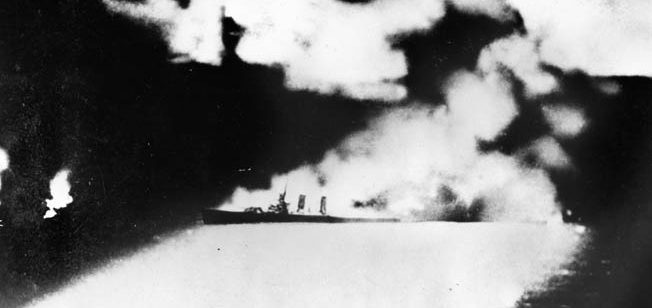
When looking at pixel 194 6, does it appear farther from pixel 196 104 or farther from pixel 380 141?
pixel 380 141

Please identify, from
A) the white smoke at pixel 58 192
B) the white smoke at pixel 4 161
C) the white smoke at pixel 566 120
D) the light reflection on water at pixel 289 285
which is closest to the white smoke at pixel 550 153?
the white smoke at pixel 566 120

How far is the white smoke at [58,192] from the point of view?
675 centimetres

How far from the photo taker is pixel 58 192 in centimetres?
677

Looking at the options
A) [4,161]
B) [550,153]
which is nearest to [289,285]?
[550,153]

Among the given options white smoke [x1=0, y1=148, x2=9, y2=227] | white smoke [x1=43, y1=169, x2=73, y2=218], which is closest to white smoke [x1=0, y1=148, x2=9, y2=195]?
white smoke [x1=0, y1=148, x2=9, y2=227]

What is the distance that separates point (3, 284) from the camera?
662cm

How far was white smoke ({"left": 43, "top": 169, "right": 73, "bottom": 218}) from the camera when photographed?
6750 mm

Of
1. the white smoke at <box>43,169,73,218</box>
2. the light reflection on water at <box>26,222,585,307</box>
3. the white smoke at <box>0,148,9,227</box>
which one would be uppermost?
the white smoke at <box>0,148,9,227</box>

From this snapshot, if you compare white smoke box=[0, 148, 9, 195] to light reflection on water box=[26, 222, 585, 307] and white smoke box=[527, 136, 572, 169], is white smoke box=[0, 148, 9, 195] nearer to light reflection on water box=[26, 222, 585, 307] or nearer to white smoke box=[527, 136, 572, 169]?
light reflection on water box=[26, 222, 585, 307]

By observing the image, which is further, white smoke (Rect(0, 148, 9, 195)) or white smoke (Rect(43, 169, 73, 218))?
white smoke (Rect(43, 169, 73, 218))

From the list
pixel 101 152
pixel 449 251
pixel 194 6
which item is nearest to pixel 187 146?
pixel 101 152

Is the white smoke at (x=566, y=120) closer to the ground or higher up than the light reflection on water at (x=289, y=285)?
higher up

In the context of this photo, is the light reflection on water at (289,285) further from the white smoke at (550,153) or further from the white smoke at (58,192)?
the white smoke at (550,153)

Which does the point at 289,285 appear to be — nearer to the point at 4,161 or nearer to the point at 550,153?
the point at 550,153
